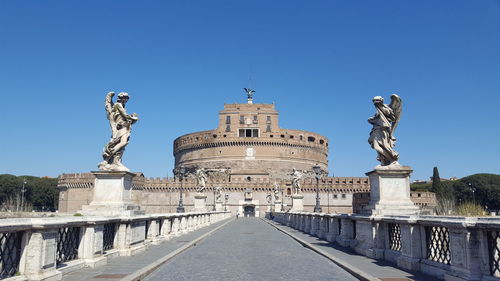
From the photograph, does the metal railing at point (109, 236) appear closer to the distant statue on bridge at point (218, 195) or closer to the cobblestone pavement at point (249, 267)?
the cobblestone pavement at point (249, 267)

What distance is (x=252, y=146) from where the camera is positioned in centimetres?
8244

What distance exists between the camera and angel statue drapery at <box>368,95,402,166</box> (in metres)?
9.70

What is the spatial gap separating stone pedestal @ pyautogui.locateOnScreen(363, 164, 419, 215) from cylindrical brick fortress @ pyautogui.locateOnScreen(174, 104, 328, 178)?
69712 mm

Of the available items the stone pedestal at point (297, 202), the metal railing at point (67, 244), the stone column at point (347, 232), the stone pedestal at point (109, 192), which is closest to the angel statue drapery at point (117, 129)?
the stone pedestal at point (109, 192)

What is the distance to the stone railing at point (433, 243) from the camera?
5.06 m

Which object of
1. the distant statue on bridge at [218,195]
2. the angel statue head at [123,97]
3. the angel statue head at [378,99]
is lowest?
the distant statue on bridge at [218,195]

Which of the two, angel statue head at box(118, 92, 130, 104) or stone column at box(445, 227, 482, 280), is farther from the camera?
angel statue head at box(118, 92, 130, 104)

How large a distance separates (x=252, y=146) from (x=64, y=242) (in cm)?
7565

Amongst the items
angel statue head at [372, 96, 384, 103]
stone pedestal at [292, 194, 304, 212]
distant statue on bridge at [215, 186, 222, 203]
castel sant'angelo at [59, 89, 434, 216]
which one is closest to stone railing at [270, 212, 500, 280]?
angel statue head at [372, 96, 384, 103]

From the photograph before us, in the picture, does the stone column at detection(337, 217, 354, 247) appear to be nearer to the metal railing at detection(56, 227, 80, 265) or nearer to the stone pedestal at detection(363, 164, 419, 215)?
the stone pedestal at detection(363, 164, 419, 215)

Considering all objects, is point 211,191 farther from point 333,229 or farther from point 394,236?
point 394,236

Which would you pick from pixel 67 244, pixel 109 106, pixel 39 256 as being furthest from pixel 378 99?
pixel 39 256

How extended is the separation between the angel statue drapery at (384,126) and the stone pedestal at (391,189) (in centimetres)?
39

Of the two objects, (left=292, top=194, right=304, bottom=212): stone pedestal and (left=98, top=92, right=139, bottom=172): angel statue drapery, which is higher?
(left=98, top=92, right=139, bottom=172): angel statue drapery
